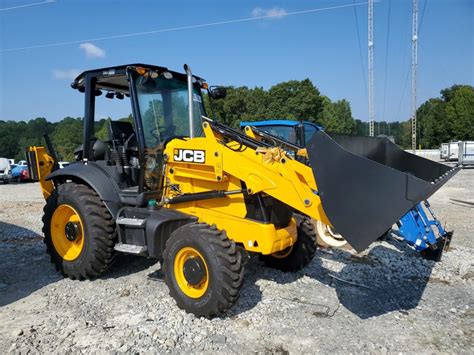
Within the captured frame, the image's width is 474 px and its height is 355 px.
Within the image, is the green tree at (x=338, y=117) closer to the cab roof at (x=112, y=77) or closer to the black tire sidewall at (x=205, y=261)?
the cab roof at (x=112, y=77)

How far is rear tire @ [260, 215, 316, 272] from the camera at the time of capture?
197 inches

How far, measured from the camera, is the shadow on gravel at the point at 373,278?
4285 millimetres

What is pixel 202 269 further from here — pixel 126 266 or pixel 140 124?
pixel 126 266

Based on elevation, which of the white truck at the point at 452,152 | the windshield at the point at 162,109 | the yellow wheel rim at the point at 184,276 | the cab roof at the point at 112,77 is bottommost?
the white truck at the point at 452,152

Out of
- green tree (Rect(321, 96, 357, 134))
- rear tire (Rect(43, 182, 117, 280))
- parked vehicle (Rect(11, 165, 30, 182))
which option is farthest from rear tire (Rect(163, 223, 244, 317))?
green tree (Rect(321, 96, 357, 134))

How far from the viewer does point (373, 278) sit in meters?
5.05

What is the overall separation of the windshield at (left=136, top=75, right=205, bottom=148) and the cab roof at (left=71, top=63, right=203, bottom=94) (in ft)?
0.43

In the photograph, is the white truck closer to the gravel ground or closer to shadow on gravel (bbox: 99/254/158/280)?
the gravel ground

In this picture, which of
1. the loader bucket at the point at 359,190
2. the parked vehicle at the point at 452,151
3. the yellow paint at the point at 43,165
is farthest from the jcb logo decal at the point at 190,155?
the parked vehicle at the point at 452,151

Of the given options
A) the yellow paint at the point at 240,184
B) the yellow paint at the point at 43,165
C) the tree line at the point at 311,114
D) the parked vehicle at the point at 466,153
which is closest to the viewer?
the yellow paint at the point at 240,184

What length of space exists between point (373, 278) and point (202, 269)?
7.95 feet

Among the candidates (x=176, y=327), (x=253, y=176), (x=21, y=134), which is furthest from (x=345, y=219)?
(x=21, y=134)

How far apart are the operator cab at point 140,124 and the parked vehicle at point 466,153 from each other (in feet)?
90.1

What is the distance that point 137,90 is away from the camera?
186 inches
